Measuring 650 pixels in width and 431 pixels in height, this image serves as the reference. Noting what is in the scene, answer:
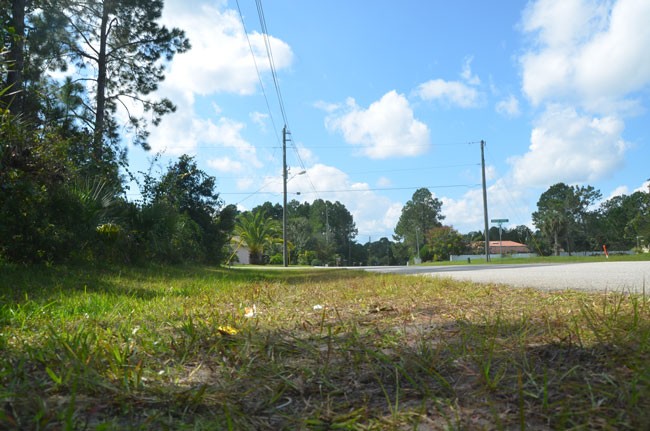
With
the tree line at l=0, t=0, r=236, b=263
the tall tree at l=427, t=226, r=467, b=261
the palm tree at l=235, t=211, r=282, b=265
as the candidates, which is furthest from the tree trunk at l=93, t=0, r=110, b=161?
the tall tree at l=427, t=226, r=467, b=261

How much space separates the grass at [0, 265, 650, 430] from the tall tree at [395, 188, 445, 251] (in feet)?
243

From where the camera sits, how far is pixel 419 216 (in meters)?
77.2

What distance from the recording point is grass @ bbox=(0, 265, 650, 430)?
122 cm

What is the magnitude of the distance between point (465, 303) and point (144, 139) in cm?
1297

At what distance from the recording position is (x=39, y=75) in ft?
36.9

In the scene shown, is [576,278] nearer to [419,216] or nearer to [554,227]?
[554,227]

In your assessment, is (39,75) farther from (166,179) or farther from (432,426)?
(432,426)

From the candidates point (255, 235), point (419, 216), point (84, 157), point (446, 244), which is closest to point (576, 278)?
point (84, 157)

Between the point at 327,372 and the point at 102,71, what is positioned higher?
the point at 102,71

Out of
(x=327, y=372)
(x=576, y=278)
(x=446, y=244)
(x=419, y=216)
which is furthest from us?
(x=419, y=216)

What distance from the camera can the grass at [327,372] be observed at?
1.22 m

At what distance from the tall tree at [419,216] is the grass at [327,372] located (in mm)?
74107

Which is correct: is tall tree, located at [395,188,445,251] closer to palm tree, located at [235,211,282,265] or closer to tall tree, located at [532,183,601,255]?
tall tree, located at [532,183,601,255]

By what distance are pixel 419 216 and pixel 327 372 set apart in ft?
254
